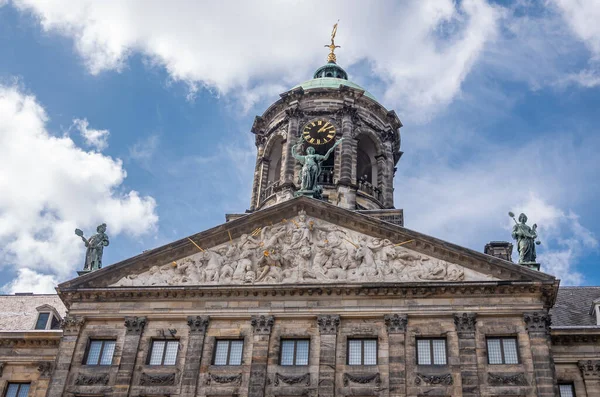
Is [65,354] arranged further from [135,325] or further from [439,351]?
[439,351]

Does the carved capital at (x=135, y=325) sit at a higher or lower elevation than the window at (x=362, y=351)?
Answer: higher

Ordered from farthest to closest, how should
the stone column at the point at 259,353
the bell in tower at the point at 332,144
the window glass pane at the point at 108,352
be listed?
1. the bell in tower at the point at 332,144
2. the window glass pane at the point at 108,352
3. the stone column at the point at 259,353

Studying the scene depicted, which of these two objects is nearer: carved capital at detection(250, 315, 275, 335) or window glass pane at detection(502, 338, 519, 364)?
window glass pane at detection(502, 338, 519, 364)

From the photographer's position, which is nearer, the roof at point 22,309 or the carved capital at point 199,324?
the carved capital at point 199,324

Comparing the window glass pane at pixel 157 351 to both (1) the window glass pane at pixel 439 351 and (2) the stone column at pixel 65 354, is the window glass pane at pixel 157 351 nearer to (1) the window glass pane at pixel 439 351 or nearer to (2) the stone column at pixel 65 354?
(2) the stone column at pixel 65 354

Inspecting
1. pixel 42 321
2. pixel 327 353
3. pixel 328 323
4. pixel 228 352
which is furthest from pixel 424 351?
pixel 42 321

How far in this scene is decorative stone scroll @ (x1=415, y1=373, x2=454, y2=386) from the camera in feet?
81.1

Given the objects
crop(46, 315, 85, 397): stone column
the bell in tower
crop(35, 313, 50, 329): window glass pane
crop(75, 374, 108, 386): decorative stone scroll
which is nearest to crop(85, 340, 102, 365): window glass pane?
crop(46, 315, 85, 397): stone column

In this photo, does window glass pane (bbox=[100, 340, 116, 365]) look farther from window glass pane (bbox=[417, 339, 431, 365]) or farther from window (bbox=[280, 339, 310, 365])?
window glass pane (bbox=[417, 339, 431, 365])

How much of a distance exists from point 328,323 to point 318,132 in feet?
45.4

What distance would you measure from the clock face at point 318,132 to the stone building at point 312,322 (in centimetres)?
920

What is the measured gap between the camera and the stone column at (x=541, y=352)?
2411 cm

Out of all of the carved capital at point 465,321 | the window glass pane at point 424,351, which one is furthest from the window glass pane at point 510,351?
the window glass pane at point 424,351

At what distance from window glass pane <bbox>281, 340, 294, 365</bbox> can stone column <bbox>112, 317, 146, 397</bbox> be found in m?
5.24
